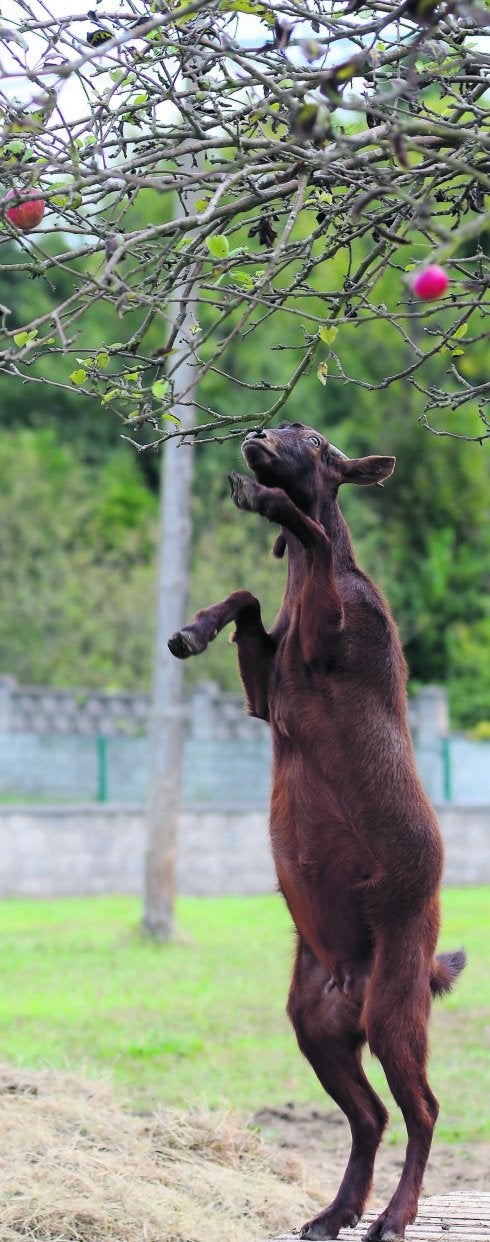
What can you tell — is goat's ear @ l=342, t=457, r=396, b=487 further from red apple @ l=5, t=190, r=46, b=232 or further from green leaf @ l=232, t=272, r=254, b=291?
red apple @ l=5, t=190, r=46, b=232

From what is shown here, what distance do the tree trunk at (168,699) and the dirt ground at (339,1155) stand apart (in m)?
5.63

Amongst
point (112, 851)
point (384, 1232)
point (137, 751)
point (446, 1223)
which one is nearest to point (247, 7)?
point (384, 1232)

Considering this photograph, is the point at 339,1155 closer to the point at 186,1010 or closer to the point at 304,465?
the point at 186,1010

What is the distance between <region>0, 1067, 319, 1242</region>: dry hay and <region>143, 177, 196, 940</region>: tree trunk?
21.1 ft

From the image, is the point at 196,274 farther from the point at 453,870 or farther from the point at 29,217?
the point at 453,870

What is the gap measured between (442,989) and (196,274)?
7.93ft

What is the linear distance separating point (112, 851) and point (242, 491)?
573 inches

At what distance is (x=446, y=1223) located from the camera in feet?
15.7

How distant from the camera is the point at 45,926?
15.2 meters

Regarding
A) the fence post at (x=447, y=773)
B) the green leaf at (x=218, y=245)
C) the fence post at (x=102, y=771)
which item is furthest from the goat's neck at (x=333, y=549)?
the fence post at (x=447, y=773)

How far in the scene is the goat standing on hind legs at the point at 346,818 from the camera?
442 cm

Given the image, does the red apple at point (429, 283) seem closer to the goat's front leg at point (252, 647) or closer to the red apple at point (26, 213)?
the red apple at point (26, 213)

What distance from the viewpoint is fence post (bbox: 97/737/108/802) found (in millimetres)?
19281

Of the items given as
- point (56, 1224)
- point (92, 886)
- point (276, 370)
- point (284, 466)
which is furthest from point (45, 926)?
point (276, 370)
